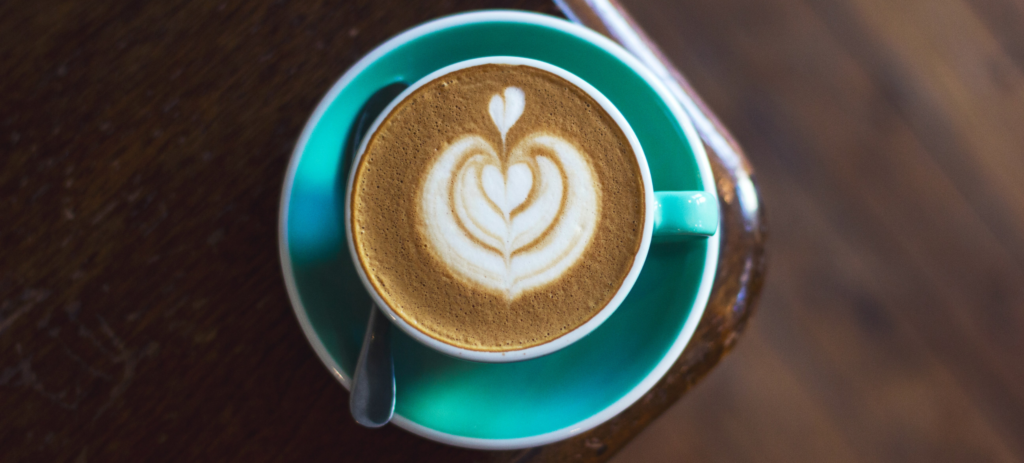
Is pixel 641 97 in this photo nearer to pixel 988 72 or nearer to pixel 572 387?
pixel 572 387

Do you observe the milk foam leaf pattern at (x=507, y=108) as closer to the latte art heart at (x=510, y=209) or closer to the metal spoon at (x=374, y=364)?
the latte art heart at (x=510, y=209)

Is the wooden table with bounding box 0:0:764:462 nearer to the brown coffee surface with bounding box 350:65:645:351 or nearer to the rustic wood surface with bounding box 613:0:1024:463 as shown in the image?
the brown coffee surface with bounding box 350:65:645:351

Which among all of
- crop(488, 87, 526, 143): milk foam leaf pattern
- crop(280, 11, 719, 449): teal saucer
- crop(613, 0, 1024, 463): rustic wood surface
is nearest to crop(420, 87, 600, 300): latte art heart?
crop(488, 87, 526, 143): milk foam leaf pattern

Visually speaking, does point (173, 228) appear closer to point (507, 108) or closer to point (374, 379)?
point (374, 379)

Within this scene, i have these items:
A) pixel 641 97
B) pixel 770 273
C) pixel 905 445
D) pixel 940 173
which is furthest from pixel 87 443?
pixel 940 173

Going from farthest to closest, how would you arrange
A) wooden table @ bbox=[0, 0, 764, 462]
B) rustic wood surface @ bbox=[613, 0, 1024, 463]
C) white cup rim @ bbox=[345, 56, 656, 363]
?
rustic wood surface @ bbox=[613, 0, 1024, 463] < wooden table @ bbox=[0, 0, 764, 462] < white cup rim @ bbox=[345, 56, 656, 363]

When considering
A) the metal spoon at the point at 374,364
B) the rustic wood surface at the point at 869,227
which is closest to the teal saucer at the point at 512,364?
the metal spoon at the point at 374,364

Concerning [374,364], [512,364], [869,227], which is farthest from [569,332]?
[869,227]

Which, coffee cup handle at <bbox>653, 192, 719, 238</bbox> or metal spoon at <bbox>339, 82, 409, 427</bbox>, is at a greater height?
metal spoon at <bbox>339, 82, 409, 427</bbox>
